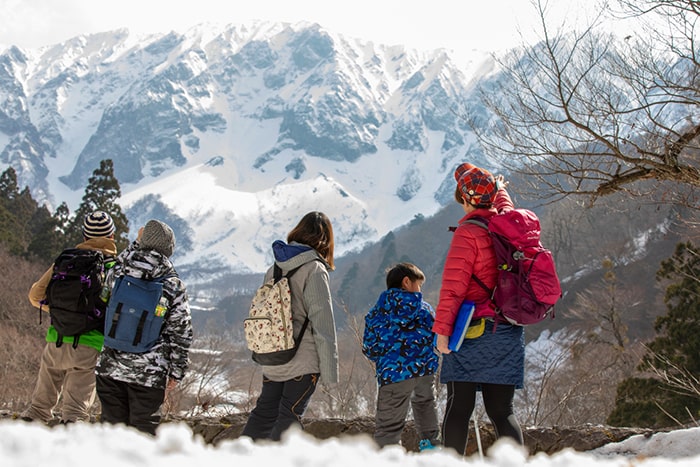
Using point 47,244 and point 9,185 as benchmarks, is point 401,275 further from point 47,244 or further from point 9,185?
point 9,185

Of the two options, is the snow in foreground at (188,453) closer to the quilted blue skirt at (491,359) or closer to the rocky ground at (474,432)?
the quilted blue skirt at (491,359)

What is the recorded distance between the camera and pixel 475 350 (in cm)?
305

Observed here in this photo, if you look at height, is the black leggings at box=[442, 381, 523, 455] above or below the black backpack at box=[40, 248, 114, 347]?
below

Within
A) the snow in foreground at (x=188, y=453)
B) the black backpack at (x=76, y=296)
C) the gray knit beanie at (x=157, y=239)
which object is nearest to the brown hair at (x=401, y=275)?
the gray knit beanie at (x=157, y=239)

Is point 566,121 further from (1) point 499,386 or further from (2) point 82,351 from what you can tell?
(2) point 82,351

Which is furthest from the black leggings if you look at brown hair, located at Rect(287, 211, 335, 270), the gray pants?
brown hair, located at Rect(287, 211, 335, 270)

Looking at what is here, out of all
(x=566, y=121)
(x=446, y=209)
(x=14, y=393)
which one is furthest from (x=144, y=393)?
(x=446, y=209)

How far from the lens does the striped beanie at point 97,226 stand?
4258 mm

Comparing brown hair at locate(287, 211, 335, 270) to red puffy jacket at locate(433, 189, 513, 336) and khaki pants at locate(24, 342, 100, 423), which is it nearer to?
red puffy jacket at locate(433, 189, 513, 336)

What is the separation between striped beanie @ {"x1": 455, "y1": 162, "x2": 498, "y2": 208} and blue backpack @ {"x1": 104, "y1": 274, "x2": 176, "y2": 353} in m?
1.79

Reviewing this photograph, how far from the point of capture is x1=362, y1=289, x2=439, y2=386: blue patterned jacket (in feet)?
12.3

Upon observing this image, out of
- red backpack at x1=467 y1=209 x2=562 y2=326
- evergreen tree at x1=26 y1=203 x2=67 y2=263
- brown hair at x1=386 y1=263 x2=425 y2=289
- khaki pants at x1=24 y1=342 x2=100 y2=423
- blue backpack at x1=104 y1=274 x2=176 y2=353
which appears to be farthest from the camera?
evergreen tree at x1=26 y1=203 x2=67 y2=263

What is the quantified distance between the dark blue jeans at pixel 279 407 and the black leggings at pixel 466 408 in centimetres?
85

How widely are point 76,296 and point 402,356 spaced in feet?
6.68
